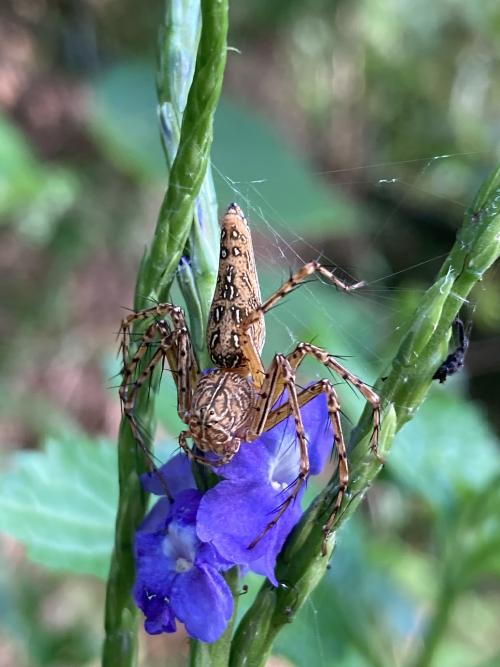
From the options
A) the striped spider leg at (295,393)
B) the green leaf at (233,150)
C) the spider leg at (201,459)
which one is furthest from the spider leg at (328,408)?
the green leaf at (233,150)

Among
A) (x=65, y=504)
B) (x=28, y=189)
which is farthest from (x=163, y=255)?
(x=28, y=189)

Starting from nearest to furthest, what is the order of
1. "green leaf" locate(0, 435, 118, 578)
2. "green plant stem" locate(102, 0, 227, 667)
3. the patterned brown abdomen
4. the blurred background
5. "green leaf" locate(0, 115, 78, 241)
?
"green plant stem" locate(102, 0, 227, 667) → the patterned brown abdomen → "green leaf" locate(0, 435, 118, 578) → the blurred background → "green leaf" locate(0, 115, 78, 241)

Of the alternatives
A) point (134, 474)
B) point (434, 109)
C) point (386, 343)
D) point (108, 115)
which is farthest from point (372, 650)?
point (434, 109)

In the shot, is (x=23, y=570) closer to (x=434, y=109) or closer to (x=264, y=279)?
(x=264, y=279)

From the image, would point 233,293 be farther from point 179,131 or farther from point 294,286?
point 179,131

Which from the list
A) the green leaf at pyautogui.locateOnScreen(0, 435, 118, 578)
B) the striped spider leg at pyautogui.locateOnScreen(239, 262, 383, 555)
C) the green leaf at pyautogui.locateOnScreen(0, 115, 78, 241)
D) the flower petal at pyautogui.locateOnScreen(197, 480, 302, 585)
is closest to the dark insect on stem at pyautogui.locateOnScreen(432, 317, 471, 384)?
the striped spider leg at pyautogui.locateOnScreen(239, 262, 383, 555)

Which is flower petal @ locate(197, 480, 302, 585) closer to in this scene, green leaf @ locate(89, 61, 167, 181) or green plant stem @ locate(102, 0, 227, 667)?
green plant stem @ locate(102, 0, 227, 667)
